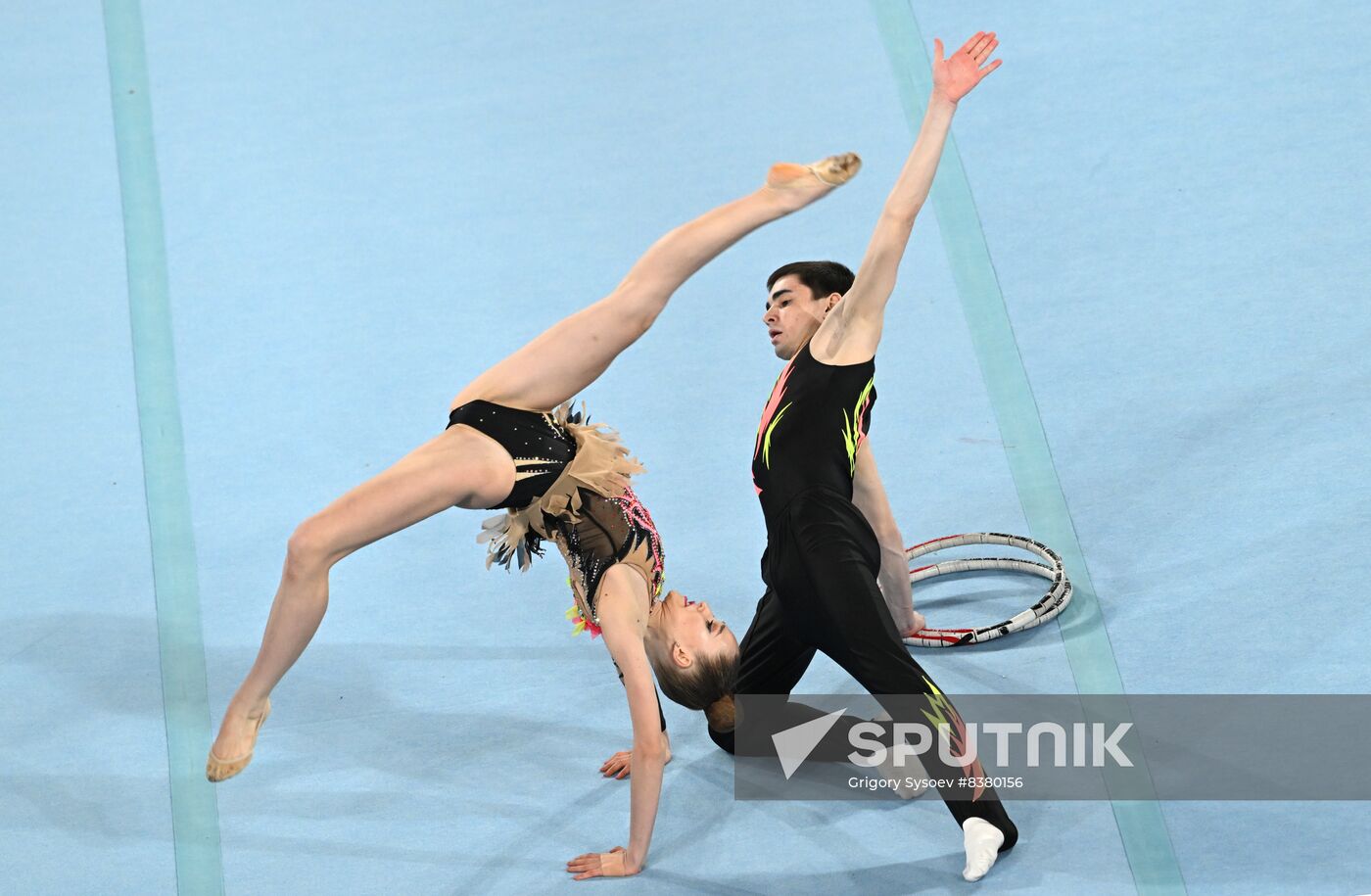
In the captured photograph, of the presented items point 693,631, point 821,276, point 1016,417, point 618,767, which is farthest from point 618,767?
point 1016,417

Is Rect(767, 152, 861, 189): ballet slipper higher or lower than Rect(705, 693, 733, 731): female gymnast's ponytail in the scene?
higher

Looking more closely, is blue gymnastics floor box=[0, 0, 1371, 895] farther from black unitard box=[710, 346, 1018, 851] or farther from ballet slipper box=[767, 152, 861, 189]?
ballet slipper box=[767, 152, 861, 189]

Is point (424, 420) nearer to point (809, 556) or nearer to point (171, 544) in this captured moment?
point (171, 544)

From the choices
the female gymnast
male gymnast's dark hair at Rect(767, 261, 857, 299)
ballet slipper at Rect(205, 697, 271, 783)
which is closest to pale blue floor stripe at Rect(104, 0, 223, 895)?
the female gymnast

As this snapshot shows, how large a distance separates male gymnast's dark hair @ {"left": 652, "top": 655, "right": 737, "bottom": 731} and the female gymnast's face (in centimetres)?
3

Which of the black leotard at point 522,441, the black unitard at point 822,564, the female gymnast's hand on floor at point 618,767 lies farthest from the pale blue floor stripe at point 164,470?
the black unitard at point 822,564

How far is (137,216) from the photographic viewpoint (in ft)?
22.5

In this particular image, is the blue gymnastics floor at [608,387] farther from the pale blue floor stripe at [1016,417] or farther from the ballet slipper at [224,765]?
the ballet slipper at [224,765]

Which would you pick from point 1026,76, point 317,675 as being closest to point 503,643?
point 317,675

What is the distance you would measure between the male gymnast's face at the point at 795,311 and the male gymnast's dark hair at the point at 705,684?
37.2 inches

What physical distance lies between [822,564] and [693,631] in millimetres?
423

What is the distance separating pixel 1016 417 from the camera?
18.2 ft

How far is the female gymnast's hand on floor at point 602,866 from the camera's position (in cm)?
429

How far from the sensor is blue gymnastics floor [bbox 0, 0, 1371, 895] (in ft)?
14.9
